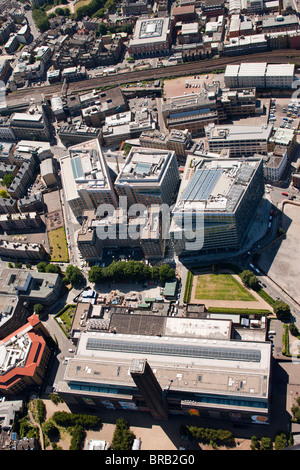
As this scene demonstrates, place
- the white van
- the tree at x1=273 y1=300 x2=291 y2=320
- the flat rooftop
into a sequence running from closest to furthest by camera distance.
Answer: the flat rooftop, the white van, the tree at x1=273 y1=300 x2=291 y2=320

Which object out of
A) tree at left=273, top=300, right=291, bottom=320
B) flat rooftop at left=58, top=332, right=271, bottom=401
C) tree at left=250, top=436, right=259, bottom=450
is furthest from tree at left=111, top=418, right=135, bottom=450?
tree at left=273, top=300, right=291, bottom=320

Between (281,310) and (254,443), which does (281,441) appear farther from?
(281,310)

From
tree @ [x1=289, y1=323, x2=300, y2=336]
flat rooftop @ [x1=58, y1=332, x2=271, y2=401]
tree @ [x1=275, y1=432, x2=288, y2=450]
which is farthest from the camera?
tree @ [x1=289, y1=323, x2=300, y2=336]

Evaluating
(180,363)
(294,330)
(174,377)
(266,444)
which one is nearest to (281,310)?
(294,330)

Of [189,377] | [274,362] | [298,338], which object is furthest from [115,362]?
[298,338]

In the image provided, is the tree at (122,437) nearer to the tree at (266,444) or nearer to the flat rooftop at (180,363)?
the flat rooftop at (180,363)

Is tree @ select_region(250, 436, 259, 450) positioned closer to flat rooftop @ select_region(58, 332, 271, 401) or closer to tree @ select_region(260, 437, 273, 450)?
tree @ select_region(260, 437, 273, 450)

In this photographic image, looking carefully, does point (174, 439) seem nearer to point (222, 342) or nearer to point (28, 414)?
point (222, 342)
